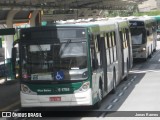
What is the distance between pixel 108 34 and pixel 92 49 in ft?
12.1

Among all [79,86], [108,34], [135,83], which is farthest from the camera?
[135,83]

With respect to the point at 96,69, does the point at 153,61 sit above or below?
below

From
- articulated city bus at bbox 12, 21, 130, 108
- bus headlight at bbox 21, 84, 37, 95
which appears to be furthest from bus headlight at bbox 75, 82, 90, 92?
bus headlight at bbox 21, 84, 37, 95

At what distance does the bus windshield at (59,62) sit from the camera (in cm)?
1484

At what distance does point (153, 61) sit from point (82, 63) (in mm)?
22327

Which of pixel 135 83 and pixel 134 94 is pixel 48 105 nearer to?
pixel 134 94

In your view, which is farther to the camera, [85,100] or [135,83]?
[135,83]

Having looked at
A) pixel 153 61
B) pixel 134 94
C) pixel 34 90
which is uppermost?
pixel 34 90

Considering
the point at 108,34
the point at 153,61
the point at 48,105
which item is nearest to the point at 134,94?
the point at 108,34

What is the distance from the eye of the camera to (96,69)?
15.9 m

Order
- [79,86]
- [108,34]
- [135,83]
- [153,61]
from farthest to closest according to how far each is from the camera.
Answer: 1. [153,61]
2. [135,83]
3. [108,34]
4. [79,86]

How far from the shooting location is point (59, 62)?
14.9 m

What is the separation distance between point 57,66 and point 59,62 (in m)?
0.12

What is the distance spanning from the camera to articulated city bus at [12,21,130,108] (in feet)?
48.6
